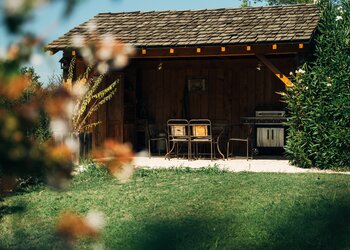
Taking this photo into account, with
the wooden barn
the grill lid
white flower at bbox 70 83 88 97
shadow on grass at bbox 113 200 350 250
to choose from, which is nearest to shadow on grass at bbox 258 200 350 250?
shadow on grass at bbox 113 200 350 250

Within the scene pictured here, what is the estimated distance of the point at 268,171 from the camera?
39.8 feet

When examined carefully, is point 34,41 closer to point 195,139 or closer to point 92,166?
point 92,166

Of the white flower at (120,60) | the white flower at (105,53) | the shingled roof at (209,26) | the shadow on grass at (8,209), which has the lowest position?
the shadow on grass at (8,209)

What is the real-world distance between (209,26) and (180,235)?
29.9 feet

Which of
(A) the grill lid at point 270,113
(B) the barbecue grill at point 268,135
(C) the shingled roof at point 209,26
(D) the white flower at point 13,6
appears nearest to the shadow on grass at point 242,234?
(D) the white flower at point 13,6

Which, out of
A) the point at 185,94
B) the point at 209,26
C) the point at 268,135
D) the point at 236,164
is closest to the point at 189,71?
the point at 185,94

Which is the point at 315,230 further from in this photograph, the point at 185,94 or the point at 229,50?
the point at 185,94

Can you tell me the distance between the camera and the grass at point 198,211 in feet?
Answer: 21.5

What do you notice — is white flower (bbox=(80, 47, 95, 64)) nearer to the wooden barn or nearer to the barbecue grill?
the wooden barn

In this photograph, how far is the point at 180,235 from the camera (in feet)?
22.1

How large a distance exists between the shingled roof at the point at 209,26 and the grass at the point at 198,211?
3553 mm

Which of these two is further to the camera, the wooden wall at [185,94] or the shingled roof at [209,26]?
the wooden wall at [185,94]

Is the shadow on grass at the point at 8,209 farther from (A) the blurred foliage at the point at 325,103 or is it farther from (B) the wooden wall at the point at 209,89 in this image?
(B) the wooden wall at the point at 209,89

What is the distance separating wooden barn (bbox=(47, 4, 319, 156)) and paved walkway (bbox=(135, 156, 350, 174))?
41.2 inches
